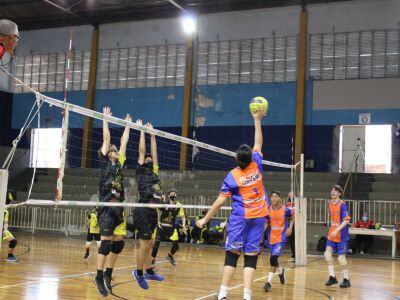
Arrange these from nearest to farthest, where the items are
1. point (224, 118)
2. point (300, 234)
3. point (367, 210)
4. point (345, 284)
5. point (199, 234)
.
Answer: point (345, 284), point (300, 234), point (367, 210), point (199, 234), point (224, 118)

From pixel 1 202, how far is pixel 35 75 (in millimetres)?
21845

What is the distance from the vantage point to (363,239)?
53.7 feet

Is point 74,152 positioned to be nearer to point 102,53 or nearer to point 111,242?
point 102,53

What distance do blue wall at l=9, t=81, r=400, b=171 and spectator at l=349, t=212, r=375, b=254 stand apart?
13.8 ft

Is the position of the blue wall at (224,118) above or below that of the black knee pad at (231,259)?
above

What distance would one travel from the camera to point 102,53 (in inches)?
957

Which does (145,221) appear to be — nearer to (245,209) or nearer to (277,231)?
Result: (245,209)

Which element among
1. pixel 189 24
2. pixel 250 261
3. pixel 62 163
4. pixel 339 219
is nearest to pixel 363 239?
pixel 339 219

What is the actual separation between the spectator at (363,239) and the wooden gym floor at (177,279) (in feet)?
5.20

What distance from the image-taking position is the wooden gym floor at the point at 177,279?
25.1ft

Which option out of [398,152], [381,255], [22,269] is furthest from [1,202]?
[398,152]

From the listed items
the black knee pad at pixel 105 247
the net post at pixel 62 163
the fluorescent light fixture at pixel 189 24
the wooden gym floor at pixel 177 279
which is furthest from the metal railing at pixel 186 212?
the net post at pixel 62 163

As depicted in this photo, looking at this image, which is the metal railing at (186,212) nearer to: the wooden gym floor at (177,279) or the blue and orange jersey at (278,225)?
the wooden gym floor at (177,279)

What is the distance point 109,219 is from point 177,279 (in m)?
2.89
